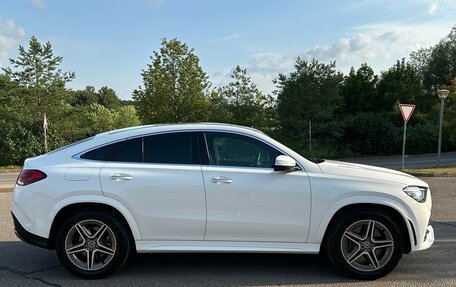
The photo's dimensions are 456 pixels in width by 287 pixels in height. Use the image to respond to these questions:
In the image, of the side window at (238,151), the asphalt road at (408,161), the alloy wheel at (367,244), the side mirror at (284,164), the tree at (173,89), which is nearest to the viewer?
the side mirror at (284,164)

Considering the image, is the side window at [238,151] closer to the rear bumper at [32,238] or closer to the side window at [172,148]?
the side window at [172,148]

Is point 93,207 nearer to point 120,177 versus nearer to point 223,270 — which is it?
point 120,177

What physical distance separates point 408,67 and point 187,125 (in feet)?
150

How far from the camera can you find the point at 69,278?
4539mm

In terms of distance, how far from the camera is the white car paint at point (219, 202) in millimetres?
4387

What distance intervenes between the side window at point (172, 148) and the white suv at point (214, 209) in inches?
0.7

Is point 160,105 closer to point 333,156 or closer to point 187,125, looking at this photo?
point 333,156

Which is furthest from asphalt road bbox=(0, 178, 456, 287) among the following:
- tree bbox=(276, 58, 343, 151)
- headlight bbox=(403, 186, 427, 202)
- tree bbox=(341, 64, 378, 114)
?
tree bbox=(341, 64, 378, 114)

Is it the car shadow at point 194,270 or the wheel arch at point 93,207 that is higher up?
the wheel arch at point 93,207

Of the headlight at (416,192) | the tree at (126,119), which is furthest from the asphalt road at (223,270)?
the tree at (126,119)

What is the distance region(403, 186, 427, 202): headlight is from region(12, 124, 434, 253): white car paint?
0.05m

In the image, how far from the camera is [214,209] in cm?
439

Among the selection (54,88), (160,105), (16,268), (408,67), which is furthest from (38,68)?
(408,67)

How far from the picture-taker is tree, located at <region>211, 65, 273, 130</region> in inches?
958
